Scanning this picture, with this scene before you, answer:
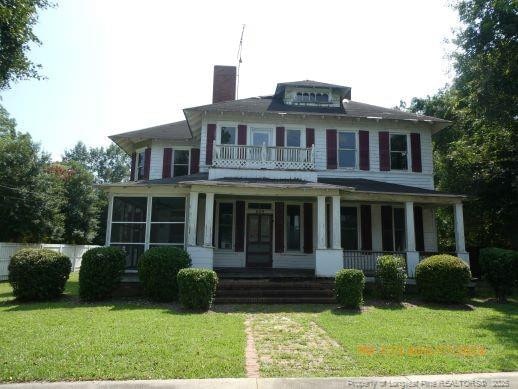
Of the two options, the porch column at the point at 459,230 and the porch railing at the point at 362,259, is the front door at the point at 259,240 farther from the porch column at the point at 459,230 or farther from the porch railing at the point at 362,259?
the porch column at the point at 459,230

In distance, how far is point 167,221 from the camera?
15453mm

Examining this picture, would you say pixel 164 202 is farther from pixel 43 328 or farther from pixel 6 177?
pixel 6 177

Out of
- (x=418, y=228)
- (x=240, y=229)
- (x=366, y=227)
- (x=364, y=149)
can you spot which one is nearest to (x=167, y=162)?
(x=240, y=229)

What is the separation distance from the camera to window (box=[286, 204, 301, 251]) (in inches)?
675

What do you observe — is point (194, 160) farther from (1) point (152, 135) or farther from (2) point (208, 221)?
(2) point (208, 221)

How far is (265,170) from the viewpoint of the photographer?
1623 centimetres

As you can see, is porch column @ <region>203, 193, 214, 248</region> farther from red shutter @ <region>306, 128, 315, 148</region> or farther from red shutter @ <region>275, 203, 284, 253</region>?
red shutter @ <region>306, 128, 315, 148</region>

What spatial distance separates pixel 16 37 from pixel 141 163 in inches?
322

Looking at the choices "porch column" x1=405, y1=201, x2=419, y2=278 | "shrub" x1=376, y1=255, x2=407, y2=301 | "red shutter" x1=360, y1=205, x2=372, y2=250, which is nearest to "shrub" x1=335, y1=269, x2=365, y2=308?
"shrub" x1=376, y1=255, x2=407, y2=301

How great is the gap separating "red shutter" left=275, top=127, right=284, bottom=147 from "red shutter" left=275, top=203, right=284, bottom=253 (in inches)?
107

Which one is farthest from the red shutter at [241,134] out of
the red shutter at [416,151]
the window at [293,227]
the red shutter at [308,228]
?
the red shutter at [416,151]

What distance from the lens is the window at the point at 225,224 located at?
1702cm

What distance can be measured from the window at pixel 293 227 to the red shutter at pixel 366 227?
2.74 meters

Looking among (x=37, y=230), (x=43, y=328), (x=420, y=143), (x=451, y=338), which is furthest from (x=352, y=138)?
(x=37, y=230)
